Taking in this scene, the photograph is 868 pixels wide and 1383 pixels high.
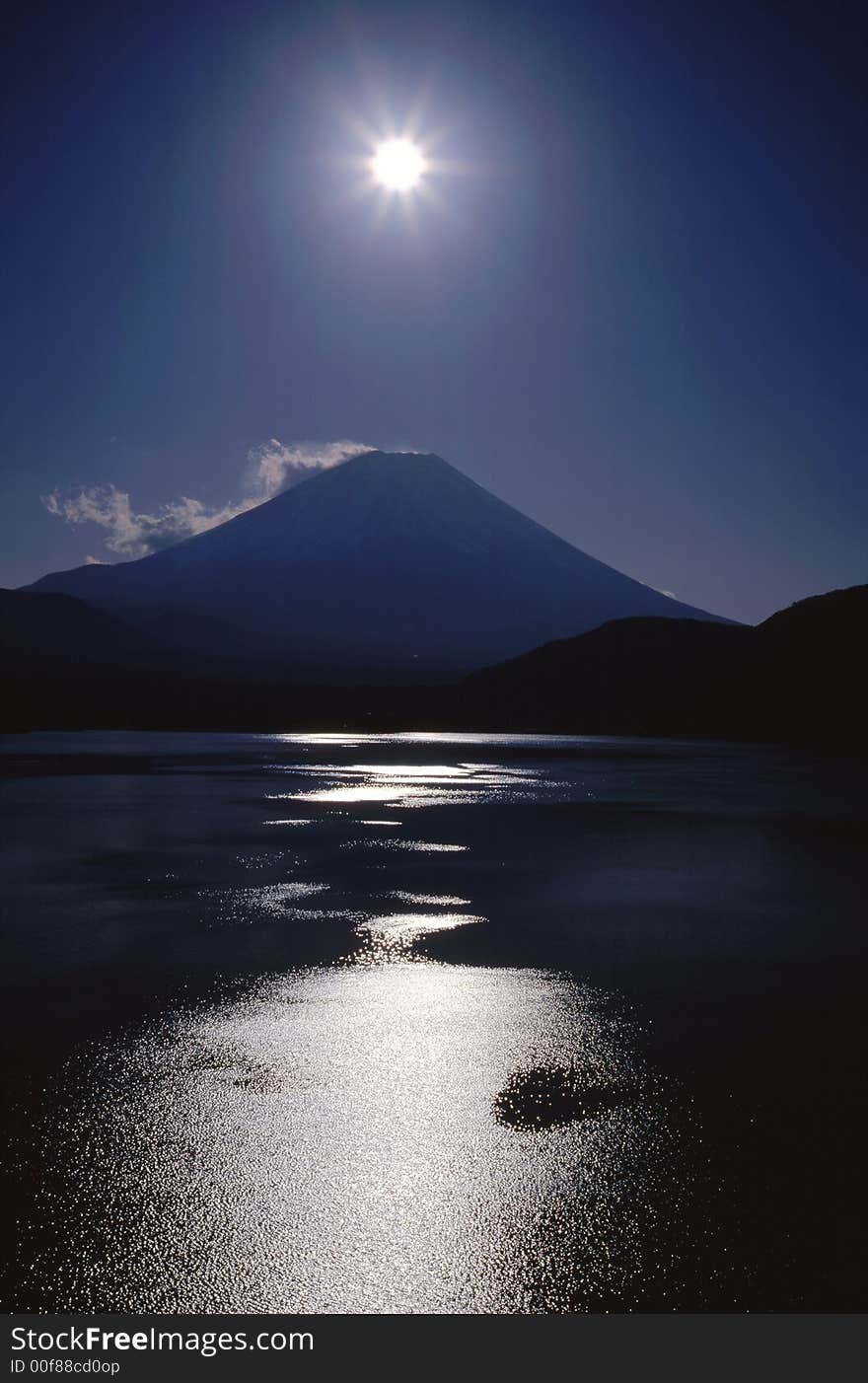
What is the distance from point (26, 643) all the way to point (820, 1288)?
196 meters

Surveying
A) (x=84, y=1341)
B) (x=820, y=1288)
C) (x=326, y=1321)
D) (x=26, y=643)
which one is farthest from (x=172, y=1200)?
(x=26, y=643)

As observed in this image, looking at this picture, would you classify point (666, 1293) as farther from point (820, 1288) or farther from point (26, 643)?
point (26, 643)

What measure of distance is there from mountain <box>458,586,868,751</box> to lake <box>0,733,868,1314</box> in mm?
53642

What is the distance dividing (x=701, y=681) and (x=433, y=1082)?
295 feet

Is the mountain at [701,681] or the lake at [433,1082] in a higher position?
the mountain at [701,681]

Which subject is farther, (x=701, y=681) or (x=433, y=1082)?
(x=701, y=681)

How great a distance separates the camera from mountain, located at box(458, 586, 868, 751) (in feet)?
255

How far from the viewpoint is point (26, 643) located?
184 m

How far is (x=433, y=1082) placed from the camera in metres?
6.70

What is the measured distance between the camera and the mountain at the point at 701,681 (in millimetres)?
77812

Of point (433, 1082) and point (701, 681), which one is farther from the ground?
point (701, 681)

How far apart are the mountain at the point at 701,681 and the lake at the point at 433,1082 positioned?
53642mm

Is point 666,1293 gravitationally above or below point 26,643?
below

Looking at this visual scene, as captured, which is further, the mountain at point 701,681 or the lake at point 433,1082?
the mountain at point 701,681
